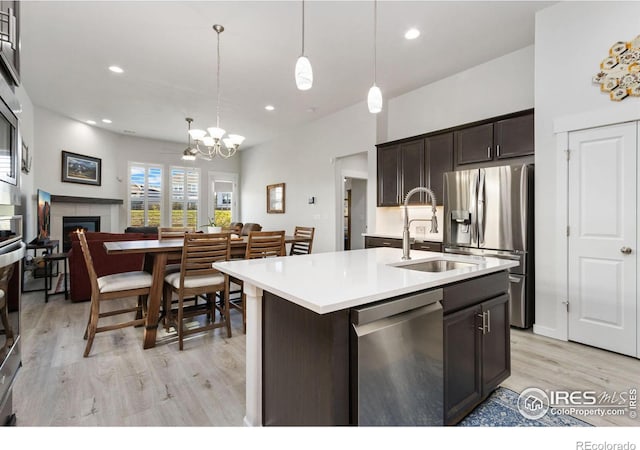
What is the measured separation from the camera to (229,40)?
3.36 meters

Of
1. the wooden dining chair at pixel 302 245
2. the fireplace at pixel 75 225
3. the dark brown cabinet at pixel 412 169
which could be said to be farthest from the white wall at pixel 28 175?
the dark brown cabinet at pixel 412 169

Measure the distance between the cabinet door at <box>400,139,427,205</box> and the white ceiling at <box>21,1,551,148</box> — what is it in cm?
95

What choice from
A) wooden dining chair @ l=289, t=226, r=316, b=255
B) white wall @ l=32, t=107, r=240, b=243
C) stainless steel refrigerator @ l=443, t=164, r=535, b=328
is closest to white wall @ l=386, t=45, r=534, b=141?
stainless steel refrigerator @ l=443, t=164, r=535, b=328

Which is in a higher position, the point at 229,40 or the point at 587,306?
the point at 229,40

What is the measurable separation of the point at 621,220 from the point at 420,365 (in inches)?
94.5

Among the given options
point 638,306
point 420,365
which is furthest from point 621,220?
point 420,365

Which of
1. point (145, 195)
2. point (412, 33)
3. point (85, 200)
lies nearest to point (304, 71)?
point (412, 33)

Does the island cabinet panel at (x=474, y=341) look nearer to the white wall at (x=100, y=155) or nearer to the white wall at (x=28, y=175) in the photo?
the white wall at (x=28, y=175)

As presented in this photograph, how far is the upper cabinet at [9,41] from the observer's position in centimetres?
124

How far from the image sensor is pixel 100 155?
673 centimetres

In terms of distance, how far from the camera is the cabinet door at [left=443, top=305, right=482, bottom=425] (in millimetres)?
1521

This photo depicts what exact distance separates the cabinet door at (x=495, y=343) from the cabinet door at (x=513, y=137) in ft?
6.73

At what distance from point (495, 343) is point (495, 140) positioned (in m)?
2.52
